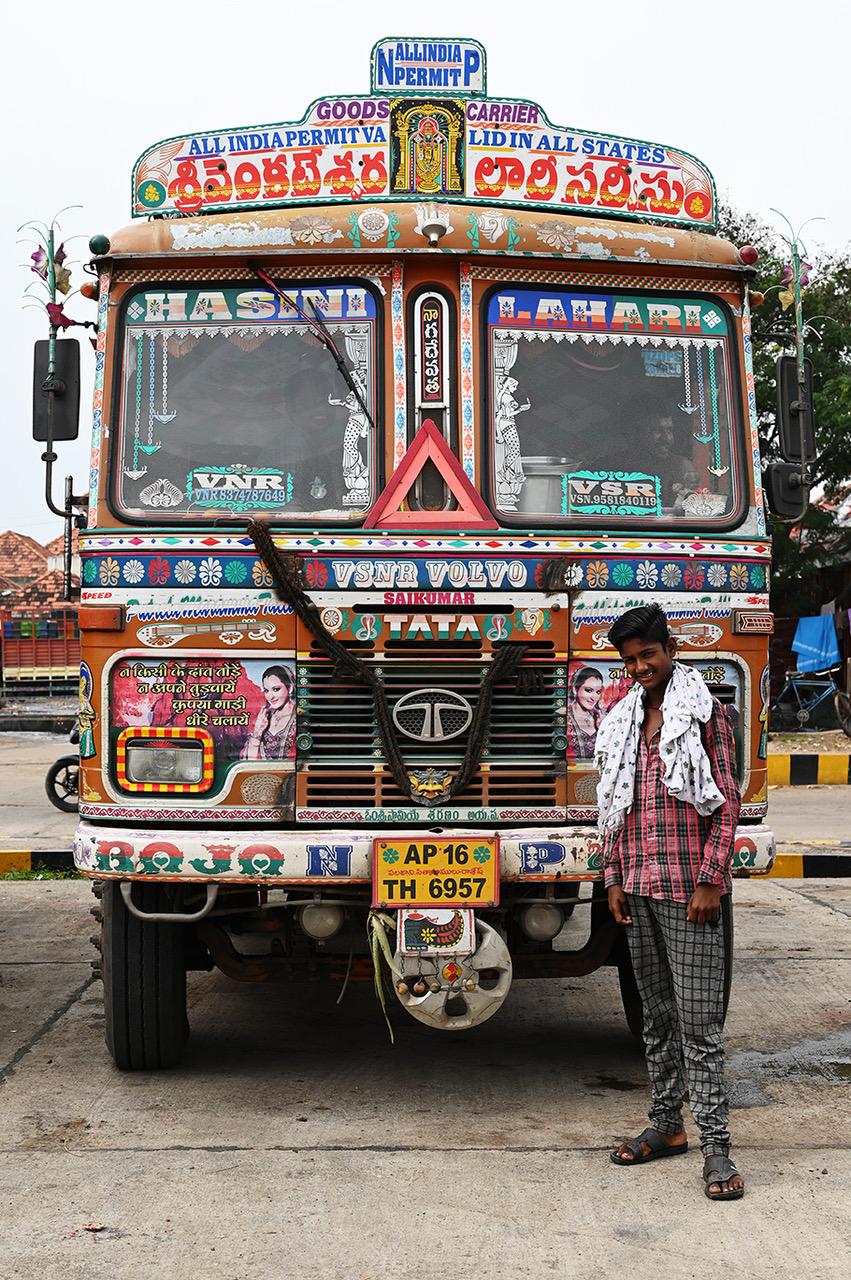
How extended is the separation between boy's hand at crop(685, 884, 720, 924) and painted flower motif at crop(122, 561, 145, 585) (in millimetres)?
2138

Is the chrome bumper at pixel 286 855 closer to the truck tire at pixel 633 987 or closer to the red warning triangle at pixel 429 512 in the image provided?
the truck tire at pixel 633 987

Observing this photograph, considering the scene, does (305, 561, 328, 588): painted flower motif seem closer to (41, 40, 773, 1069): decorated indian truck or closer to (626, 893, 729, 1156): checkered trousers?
(41, 40, 773, 1069): decorated indian truck

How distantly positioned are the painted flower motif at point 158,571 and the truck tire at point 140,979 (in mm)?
1093

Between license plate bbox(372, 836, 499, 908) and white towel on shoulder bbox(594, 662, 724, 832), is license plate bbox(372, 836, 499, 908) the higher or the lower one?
the lower one

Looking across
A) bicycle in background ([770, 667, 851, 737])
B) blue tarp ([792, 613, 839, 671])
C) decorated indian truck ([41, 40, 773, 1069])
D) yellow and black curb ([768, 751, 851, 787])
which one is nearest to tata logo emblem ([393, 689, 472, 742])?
decorated indian truck ([41, 40, 773, 1069])

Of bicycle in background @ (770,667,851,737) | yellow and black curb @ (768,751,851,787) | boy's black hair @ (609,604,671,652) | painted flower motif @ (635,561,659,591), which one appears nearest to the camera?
boy's black hair @ (609,604,671,652)

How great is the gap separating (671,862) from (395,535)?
1483 mm

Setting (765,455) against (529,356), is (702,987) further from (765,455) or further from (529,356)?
(765,455)

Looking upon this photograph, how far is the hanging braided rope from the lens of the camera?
5141mm

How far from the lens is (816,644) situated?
21.7 meters

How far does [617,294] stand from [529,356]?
42cm

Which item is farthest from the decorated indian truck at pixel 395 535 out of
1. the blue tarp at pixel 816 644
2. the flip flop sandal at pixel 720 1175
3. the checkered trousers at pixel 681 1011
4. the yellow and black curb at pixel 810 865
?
the blue tarp at pixel 816 644

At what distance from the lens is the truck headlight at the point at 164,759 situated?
5176 millimetres

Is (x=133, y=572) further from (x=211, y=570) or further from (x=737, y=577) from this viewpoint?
(x=737, y=577)
